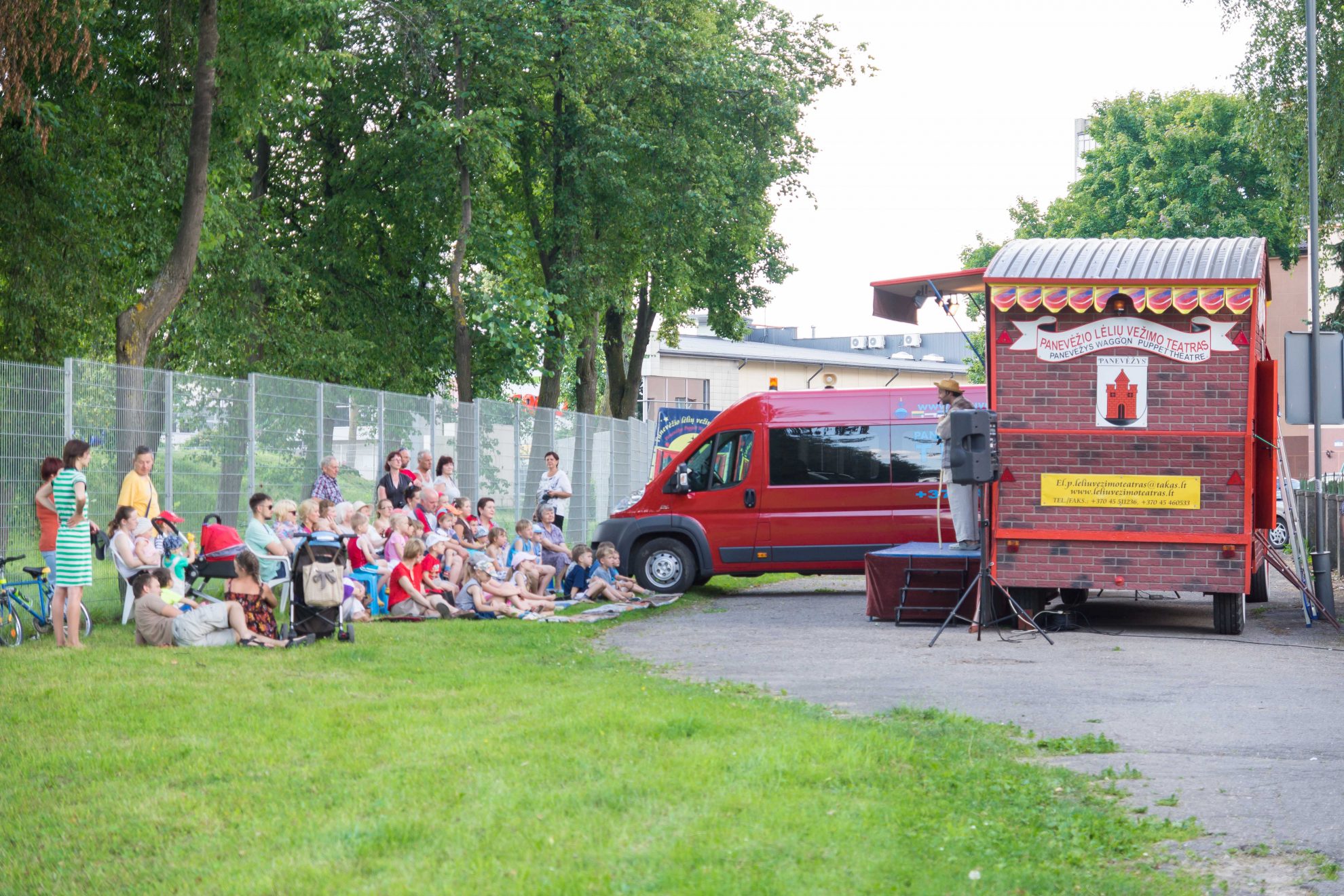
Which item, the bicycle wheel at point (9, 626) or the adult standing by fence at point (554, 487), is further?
the adult standing by fence at point (554, 487)

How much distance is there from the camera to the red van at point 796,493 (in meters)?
18.7

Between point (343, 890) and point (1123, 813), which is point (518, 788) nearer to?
point (343, 890)

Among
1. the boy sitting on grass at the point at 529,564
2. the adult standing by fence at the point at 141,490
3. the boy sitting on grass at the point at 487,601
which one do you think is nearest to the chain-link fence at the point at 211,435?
the adult standing by fence at the point at 141,490

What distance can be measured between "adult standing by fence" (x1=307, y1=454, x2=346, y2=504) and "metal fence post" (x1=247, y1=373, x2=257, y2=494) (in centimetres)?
70

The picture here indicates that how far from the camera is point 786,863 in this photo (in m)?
5.32

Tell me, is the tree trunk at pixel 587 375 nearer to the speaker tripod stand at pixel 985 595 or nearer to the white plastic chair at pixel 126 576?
the speaker tripod stand at pixel 985 595

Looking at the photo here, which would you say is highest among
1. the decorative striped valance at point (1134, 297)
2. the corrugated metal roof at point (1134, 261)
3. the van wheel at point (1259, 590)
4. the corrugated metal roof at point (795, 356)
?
the corrugated metal roof at point (795, 356)

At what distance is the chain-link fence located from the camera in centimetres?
1252

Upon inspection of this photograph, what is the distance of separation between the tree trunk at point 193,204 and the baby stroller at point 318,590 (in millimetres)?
5533

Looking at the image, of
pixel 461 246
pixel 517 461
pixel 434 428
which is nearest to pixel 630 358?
pixel 461 246

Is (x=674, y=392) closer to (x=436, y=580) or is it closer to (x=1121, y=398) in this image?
(x=436, y=580)

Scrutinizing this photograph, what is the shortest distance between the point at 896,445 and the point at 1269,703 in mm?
9560

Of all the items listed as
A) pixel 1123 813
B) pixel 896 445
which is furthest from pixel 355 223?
pixel 1123 813

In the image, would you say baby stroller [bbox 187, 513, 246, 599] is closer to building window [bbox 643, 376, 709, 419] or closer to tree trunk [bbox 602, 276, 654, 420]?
tree trunk [bbox 602, 276, 654, 420]
